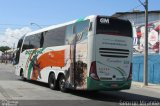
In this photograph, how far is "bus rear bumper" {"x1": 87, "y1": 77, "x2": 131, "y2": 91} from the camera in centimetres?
1664

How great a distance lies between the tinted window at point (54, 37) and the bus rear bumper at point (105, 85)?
3720 millimetres

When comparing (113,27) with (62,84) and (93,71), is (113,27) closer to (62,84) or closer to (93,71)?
(93,71)

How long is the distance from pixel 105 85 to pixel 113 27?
8.53 ft

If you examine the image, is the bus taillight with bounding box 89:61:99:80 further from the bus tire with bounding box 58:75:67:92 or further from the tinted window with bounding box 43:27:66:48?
the tinted window with bounding box 43:27:66:48

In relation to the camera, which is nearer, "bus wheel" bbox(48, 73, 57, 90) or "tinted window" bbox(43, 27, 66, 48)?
"tinted window" bbox(43, 27, 66, 48)

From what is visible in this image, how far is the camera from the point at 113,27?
1730 centimetres

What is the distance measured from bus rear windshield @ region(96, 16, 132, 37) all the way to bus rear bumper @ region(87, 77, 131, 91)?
2143 mm

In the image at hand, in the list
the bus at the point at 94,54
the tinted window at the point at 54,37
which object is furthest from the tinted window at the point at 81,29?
the tinted window at the point at 54,37

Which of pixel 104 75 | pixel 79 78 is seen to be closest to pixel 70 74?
pixel 79 78

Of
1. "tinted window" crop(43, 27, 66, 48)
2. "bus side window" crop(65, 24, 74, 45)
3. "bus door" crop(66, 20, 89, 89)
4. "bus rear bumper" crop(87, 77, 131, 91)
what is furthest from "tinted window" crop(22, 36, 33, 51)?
"bus rear bumper" crop(87, 77, 131, 91)

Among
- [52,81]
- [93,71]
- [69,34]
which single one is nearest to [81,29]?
[69,34]

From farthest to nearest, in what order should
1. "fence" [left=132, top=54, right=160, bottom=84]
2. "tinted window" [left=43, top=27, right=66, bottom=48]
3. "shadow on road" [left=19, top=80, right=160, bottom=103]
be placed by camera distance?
"fence" [left=132, top=54, right=160, bottom=84] < "tinted window" [left=43, top=27, right=66, bottom=48] < "shadow on road" [left=19, top=80, right=160, bottom=103]

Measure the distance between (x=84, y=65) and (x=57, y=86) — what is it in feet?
11.6

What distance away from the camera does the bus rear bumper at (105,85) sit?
54.6 feet
